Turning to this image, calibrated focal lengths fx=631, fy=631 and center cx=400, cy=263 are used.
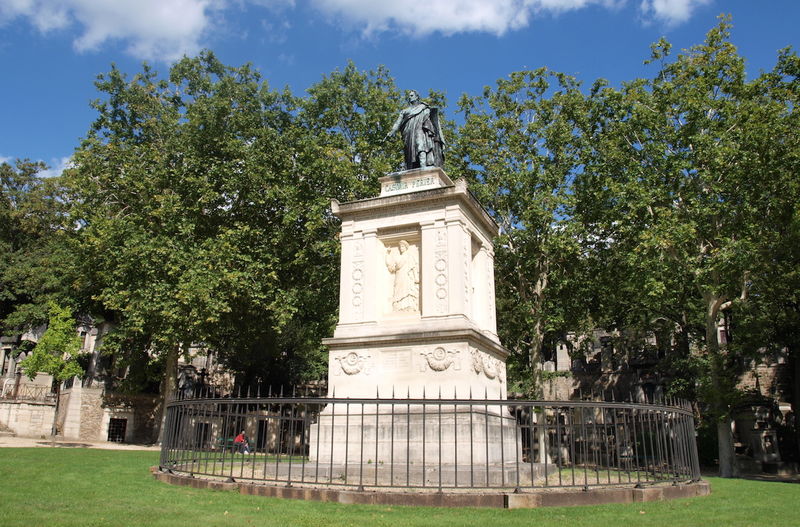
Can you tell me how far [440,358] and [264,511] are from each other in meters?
4.95

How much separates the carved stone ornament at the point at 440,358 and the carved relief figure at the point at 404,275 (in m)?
1.37

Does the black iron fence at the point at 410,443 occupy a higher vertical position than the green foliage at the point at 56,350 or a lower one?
lower

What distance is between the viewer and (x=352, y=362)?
12.3 meters

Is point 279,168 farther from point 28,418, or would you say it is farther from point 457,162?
point 28,418

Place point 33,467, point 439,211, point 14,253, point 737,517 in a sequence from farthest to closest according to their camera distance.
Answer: point 14,253
point 439,211
point 33,467
point 737,517

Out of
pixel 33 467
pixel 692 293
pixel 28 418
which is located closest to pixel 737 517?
pixel 33 467

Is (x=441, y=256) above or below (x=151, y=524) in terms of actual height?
above

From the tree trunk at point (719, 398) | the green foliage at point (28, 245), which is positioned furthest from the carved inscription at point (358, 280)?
the green foliage at point (28, 245)

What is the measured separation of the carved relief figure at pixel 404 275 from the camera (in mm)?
12914

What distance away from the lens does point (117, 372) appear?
39.9 meters

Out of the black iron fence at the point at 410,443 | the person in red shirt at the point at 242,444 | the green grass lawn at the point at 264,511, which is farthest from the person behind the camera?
the person in red shirt at the point at 242,444

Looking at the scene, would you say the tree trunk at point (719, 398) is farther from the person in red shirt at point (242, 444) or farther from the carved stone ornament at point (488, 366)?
the person in red shirt at point (242, 444)

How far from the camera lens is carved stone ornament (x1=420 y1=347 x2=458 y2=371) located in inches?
452

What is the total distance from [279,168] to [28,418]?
74.1 ft
